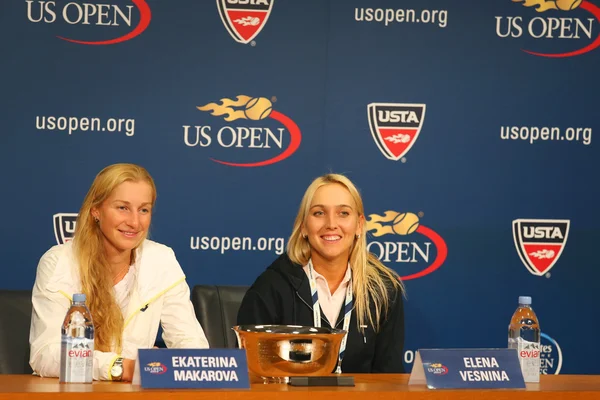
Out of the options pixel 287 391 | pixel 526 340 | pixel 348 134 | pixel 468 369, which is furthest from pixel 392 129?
pixel 287 391

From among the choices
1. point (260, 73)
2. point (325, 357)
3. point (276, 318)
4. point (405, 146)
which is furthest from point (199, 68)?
point (325, 357)

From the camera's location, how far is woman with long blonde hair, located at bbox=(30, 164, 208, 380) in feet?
9.64

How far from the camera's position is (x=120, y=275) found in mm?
3137

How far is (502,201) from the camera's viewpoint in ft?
14.6

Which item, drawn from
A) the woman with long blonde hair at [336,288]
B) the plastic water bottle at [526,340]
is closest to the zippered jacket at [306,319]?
the woman with long blonde hair at [336,288]

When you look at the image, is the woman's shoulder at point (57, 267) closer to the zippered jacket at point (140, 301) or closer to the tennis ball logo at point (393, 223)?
the zippered jacket at point (140, 301)

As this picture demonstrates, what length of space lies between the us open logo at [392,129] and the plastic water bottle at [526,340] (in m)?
1.70

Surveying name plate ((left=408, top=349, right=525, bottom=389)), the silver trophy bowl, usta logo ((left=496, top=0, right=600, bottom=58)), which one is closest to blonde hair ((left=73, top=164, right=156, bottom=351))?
the silver trophy bowl

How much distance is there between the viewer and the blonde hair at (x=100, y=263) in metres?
2.96

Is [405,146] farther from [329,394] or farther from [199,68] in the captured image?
[329,394]

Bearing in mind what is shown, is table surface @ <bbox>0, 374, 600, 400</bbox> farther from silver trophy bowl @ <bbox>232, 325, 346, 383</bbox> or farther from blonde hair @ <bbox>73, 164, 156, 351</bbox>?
blonde hair @ <bbox>73, 164, 156, 351</bbox>

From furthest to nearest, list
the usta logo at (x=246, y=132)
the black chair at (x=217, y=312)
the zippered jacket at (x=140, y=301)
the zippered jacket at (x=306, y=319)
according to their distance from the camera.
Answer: the usta logo at (x=246, y=132) → the black chair at (x=217, y=312) → the zippered jacket at (x=306, y=319) → the zippered jacket at (x=140, y=301)

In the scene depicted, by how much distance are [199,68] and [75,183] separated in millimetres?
774

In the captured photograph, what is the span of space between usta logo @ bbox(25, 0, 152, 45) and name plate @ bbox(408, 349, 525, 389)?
2.47 metres
